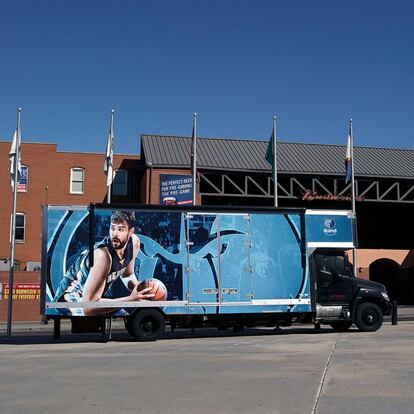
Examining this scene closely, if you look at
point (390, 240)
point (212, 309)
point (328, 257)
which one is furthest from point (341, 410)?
point (390, 240)

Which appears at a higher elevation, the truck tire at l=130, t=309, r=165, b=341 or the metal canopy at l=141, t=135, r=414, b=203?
the metal canopy at l=141, t=135, r=414, b=203

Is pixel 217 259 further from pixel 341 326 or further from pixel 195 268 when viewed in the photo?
pixel 341 326

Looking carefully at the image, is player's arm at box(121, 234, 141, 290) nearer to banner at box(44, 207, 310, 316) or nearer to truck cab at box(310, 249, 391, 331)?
banner at box(44, 207, 310, 316)

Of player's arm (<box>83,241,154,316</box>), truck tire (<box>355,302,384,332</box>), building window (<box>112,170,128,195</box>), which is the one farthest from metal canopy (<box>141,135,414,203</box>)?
player's arm (<box>83,241,154,316</box>)

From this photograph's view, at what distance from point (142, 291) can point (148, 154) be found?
851 inches

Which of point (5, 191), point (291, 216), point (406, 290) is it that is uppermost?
point (5, 191)

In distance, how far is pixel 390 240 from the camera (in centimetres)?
4712

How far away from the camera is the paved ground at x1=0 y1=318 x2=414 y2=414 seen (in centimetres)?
757

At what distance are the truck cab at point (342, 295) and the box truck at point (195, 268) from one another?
3 cm

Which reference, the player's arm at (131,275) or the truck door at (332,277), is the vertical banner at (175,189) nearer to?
the truck door at (332,277)

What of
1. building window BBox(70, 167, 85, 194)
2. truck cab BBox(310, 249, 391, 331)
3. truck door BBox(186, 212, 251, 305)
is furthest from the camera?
building window BBox(70, 167, 85, 194)

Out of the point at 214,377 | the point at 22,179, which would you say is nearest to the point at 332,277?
the point at 214,377

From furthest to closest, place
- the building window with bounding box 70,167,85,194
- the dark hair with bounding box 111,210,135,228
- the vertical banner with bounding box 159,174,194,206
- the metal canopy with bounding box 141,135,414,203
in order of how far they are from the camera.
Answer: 1. the building window with bounding box 70,167,85,194
2. the metal canopy with bounding box 141,135,414,203
3. the vertical banner with bounding box 159,174,194,206
4. the dark hair with bounding box 111,210,135,228

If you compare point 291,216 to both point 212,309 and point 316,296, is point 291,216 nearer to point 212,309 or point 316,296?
point 316,296
